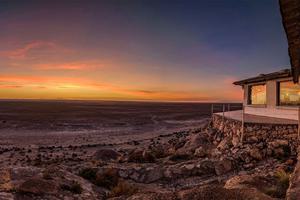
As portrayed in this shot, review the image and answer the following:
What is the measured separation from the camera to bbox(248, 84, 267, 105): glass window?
2289 cm

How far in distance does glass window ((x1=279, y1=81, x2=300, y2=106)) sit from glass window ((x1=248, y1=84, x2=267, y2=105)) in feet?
6.17

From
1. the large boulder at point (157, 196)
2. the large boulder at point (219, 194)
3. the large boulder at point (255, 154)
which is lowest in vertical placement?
the large boulder at point (255, 154)

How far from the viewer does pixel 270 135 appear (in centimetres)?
1647

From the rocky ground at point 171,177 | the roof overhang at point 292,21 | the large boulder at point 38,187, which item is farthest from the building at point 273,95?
the large boulder at point 38,187

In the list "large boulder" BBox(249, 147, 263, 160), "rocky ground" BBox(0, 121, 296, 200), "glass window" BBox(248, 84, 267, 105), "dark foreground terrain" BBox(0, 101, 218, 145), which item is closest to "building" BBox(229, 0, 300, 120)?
"glass window" BBox(248, 84, 267, 105)

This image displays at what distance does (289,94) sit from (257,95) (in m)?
4.18

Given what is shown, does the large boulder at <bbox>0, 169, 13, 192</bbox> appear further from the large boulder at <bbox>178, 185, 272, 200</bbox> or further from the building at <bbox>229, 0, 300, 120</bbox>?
the building at <bbox>229, 0, 300, 120</bbox>

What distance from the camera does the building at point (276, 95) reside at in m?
19.5

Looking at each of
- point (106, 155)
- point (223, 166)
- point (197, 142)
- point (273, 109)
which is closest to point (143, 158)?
point (106, 155)

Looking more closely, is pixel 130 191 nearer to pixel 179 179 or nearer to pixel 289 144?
pixel 179 179

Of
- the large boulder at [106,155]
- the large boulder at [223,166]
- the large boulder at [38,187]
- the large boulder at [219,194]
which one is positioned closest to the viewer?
the large boulder at [219,194]

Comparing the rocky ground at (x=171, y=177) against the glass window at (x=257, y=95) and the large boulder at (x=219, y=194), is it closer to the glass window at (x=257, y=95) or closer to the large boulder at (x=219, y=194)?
the large boulder at (x=219, y=194)

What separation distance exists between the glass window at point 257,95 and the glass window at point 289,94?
1.88m

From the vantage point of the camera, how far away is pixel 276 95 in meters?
20.8
